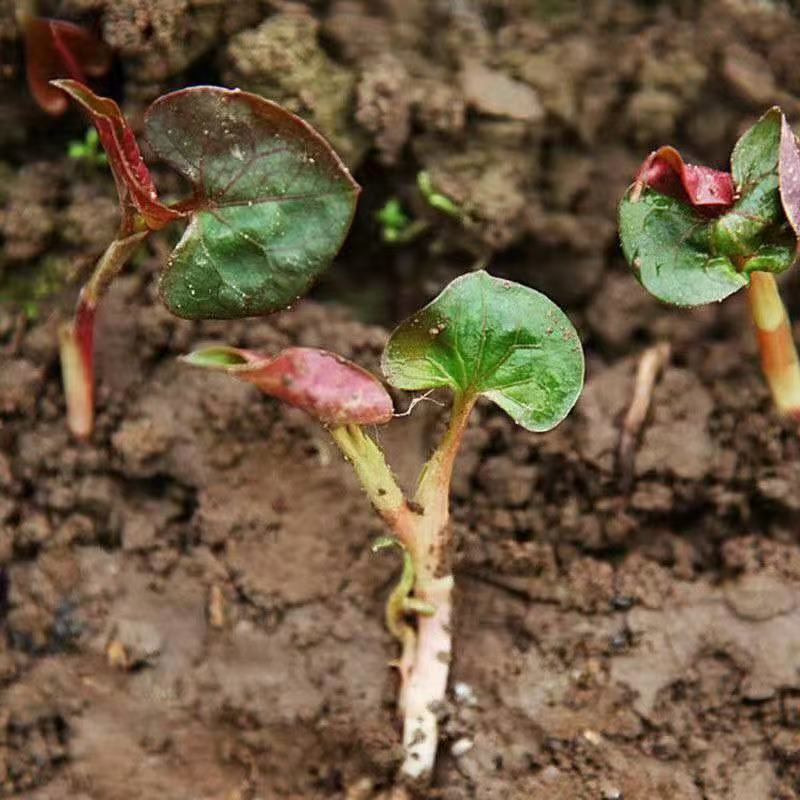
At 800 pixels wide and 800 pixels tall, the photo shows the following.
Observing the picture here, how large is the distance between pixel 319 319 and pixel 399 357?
46cm

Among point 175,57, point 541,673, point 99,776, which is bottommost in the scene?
point 99,776

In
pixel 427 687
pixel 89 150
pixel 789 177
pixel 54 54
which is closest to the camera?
pixel 789 177

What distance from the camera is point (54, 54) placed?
174 cm

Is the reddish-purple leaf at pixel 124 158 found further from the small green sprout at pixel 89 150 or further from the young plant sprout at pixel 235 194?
the small green sprout at pixel 89 150

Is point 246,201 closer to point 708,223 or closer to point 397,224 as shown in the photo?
point 397,224

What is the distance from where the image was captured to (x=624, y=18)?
199 centimetres

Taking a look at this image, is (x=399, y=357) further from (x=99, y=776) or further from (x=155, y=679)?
(x=99, y=776)

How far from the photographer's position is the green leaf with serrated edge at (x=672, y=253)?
1396mm

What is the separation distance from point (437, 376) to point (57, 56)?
88 centimetres

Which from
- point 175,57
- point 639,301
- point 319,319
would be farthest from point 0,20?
point 639,301

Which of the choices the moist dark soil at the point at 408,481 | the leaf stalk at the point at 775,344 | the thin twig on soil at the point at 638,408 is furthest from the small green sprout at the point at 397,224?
the leaf stalk at the point at 775,344

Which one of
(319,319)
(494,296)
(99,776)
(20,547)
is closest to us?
(494,296)

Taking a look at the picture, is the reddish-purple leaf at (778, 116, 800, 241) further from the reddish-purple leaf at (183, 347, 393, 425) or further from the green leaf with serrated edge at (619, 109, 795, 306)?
the reddish-purple leaf at (183, 347, 393, 425)

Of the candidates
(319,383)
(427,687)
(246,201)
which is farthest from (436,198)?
(427,687)
